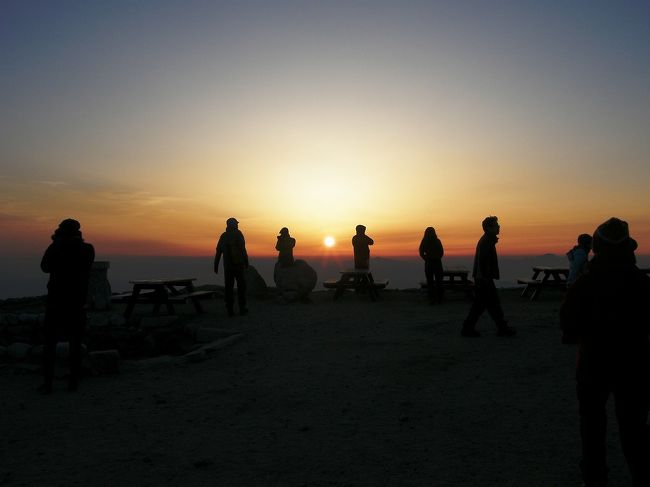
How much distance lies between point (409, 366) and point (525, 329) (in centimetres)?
344

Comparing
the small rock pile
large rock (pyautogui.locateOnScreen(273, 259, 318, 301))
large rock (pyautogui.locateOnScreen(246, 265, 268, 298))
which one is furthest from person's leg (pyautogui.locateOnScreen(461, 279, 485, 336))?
large rock (pyautogui.locateOnScreen(246, 265, 268, 298))

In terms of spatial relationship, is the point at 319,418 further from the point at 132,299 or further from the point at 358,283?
the point at 358,283

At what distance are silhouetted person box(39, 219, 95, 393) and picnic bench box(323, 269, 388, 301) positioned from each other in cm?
912

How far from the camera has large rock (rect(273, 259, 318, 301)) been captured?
52.1ft

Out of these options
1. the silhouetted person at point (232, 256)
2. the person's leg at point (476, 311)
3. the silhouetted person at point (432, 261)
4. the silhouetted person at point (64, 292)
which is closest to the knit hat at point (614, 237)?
the person's leg at point (476, 311)

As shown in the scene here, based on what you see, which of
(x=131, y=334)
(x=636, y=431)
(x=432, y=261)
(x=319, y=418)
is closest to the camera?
(x=636, y=431)

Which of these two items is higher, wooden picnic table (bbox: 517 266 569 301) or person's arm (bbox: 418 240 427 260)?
person's arm (bbox: 418 240 427 260)

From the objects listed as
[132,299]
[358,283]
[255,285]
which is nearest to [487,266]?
[358,283]

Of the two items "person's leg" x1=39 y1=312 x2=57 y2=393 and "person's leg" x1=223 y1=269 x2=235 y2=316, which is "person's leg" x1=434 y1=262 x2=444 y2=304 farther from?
"person's leg" x1=39 y1=312 x2=57 y2=393

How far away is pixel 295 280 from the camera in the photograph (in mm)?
16031

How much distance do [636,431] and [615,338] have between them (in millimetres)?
594

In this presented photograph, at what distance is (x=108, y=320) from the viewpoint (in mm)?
12492

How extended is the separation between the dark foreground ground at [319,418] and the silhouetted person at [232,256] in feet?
10.3

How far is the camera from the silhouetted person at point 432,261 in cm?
1466
